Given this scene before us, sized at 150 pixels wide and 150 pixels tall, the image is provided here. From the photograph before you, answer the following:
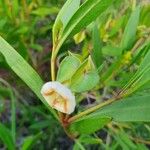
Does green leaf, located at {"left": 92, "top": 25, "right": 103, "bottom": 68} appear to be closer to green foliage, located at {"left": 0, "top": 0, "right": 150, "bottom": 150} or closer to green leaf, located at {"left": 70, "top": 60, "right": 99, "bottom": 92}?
green foliage, located at {"left": 0, "top": 0, "right": 150, "bottom": 150}

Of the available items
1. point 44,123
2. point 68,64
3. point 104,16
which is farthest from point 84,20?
point 44,123

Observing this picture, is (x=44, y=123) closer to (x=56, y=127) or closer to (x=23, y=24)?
(x=56, y=127)

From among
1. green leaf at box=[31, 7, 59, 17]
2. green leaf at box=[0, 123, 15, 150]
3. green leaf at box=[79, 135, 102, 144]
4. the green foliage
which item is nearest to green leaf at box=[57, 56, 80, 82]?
the green foliage

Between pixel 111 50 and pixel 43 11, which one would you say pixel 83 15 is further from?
pixel 43 11

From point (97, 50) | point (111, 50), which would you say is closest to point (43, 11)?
point (111, 50)

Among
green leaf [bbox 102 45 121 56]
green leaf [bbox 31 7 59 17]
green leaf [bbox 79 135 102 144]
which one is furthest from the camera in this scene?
green leaf [bbox 31 7 59 17]

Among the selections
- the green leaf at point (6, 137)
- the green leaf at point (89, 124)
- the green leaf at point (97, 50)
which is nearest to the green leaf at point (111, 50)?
the green leaf at point (97, 50)
